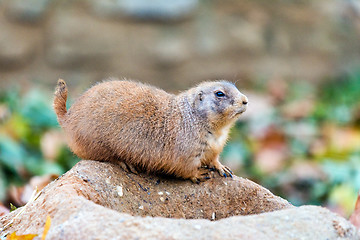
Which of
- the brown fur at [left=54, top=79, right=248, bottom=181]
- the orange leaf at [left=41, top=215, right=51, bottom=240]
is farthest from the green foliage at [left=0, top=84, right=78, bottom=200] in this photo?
the orange leaf at [left=41, top=215, right=51, bottom=240]

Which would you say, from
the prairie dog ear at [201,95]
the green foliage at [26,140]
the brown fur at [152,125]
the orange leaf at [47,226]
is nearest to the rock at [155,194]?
the brown fur at [152,125]

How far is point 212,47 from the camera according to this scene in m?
10.3

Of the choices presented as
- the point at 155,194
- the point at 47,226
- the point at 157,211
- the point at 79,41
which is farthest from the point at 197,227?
the point at 79,41

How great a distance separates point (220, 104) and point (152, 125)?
2.18 feet

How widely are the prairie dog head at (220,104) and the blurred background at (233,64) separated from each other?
2837mm

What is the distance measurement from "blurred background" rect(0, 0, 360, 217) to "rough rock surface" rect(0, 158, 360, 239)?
10.6ft

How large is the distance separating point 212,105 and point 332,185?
3073mm

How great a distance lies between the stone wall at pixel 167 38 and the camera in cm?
977

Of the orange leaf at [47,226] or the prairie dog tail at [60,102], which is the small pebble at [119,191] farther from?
the prairie dog tail at [60,102]

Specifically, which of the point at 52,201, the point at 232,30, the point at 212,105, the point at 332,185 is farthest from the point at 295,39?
the point at 52,201

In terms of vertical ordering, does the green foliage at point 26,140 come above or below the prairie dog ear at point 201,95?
below

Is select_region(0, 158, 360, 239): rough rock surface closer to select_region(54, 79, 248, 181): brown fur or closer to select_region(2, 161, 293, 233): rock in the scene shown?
select_region(2, 161, 293, 233): rock

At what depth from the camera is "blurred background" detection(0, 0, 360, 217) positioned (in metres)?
7.76

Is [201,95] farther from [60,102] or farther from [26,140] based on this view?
[26,140]
